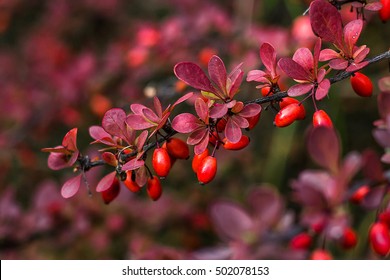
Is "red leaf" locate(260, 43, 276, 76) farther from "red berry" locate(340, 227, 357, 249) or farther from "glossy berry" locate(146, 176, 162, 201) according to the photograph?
"red berry" locate(340, 227, 357, 249)

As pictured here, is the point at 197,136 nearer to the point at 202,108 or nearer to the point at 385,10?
the point at 202,108

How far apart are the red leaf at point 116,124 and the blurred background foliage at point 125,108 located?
0.46 metres

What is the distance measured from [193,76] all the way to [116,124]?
4.3 inches

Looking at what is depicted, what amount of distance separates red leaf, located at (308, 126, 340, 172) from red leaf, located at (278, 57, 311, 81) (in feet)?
0.74

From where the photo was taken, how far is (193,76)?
620mm

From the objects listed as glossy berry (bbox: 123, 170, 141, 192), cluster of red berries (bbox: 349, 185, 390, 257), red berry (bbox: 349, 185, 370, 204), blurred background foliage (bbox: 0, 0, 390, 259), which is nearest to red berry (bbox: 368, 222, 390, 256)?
cluster of red berries (bbox: 349, 185, 390, 257)

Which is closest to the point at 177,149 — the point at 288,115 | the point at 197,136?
the point at 197,136

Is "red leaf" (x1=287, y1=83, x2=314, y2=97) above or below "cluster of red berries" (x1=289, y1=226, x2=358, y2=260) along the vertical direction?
above

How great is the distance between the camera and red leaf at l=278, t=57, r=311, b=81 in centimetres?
60

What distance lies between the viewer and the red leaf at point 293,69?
0.60m

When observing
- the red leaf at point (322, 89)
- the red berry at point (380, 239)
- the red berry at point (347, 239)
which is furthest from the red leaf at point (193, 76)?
the red berry at point (347, 239)

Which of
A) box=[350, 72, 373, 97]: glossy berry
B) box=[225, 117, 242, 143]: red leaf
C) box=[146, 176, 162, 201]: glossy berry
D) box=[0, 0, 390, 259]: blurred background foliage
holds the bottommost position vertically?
box=[0, 0, 390, 259]: blurred background foliage
